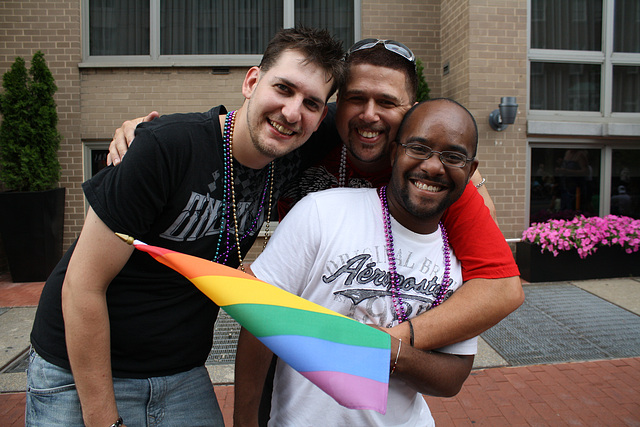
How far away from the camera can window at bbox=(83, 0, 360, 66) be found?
7.47m

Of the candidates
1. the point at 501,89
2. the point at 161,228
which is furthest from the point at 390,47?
the point at 501,89

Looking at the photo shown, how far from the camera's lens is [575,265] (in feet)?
21.9

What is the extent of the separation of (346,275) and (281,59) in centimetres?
84

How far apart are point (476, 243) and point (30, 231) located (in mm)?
6925

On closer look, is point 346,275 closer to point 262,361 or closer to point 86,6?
point 262,361

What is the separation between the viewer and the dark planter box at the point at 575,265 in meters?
6.65

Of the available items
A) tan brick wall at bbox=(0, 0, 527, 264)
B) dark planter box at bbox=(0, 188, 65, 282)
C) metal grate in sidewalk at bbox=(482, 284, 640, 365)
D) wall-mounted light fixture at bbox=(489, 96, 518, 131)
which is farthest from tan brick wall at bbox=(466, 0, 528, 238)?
dark planter box at bbox=(0, 188, 65, 282)

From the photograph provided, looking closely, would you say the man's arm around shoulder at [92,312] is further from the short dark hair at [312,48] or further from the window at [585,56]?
the window at [585,56]

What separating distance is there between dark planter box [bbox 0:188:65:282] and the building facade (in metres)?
0.51

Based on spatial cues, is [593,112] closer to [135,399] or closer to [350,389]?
[350,389]

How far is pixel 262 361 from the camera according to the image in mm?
1585

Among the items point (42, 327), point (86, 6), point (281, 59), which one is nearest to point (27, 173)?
point (86, 6)

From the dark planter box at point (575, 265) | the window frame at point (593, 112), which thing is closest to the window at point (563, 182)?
the window frame at point (593, 112)

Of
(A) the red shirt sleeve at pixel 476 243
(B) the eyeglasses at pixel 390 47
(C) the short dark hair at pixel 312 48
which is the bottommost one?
(A) the red shirt sleeve at pixel 476 243
